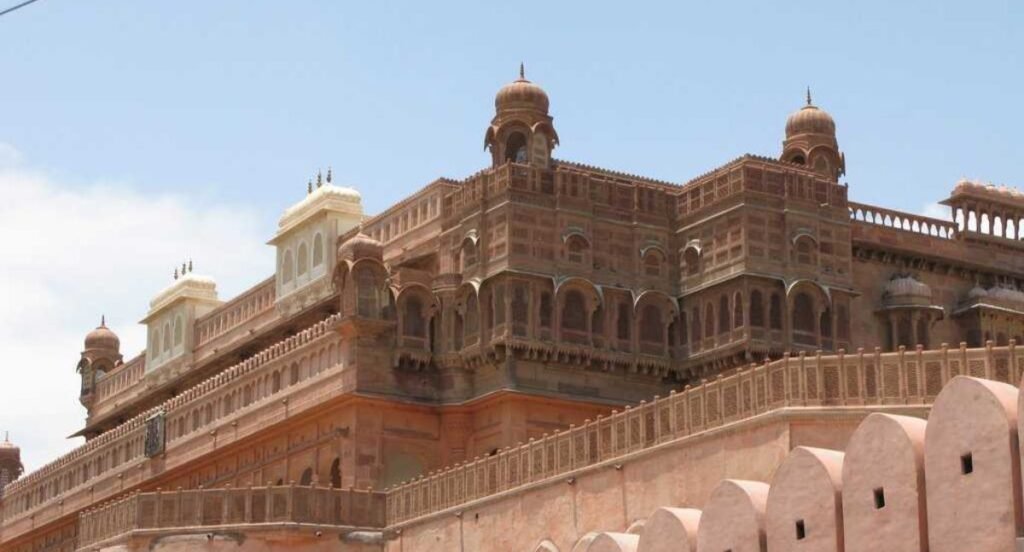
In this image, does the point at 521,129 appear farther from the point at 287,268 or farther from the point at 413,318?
the point at 287,268

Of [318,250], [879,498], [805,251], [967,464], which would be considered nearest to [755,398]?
[879,498]

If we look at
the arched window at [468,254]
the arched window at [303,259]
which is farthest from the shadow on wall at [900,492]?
the arched window at [303,259]

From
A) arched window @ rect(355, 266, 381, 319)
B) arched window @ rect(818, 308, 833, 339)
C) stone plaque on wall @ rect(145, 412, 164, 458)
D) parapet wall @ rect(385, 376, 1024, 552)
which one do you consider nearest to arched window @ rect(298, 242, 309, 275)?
stone plaque on wall @ rect(145, 412, 164, 458)

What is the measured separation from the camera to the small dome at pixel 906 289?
4675 centimetres

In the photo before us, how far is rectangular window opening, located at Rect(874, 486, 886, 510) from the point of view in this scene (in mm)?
25000

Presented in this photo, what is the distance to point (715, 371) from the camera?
44.8 m

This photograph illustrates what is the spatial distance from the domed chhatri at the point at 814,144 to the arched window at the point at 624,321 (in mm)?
6034

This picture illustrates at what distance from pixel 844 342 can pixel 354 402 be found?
10536mm

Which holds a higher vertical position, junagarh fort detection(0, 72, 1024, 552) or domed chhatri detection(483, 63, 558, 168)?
domed chhatri detection(483, 63, 558, 168)

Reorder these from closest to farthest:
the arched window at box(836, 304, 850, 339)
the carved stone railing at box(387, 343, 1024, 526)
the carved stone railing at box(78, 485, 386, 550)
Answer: the carved stone railing at box(387, 343, 1024, 526) < the carved stone railing at box(78, 485, 386, 550) < the arched window at box(836, 304, 850, 339)

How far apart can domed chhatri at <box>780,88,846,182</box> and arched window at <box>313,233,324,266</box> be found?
38.3 feet

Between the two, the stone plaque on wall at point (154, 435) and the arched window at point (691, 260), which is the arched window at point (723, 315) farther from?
the stone plaque on wall at point (154, 435)

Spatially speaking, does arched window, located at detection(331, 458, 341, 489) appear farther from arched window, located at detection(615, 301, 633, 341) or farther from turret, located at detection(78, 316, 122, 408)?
turret, located at detection(78, 316, 122, 408)

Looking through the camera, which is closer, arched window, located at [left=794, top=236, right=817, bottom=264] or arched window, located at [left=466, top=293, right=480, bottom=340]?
arched window, located at [left=466, top=293, right=480, bottom=340]
